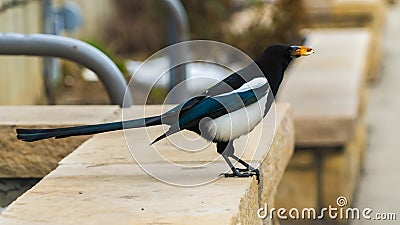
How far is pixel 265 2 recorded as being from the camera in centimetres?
769

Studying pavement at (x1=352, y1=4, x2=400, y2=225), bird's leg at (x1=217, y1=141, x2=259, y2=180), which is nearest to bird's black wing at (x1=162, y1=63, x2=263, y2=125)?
bird's leg at (x1=217, y1=141, x2=259, y2=180)

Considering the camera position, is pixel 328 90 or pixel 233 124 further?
pixel 328 90

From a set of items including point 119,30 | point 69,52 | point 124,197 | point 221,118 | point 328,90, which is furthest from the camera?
point 119,30

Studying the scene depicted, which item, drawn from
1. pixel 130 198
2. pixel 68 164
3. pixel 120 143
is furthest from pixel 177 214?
pixel 120 143

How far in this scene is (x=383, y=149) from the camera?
234 inches

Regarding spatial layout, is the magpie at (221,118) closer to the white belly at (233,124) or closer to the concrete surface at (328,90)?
the white belly at (233,124)

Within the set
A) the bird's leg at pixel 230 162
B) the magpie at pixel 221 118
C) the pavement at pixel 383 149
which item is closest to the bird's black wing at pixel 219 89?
the magpie at pixel 221 118

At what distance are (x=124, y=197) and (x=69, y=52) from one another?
1102mm

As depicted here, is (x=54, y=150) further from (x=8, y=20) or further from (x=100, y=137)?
(x=8, y=20)

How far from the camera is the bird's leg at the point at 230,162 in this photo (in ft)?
7.55

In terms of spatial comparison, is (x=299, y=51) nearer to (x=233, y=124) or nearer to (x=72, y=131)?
(x=233, y=124)

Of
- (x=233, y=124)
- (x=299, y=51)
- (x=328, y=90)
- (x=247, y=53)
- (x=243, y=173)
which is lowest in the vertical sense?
(x=247, y=53)

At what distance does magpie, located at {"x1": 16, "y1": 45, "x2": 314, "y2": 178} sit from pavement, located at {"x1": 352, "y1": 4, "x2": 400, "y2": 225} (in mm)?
2285

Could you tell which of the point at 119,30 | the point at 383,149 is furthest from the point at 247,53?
the point at 383,149
